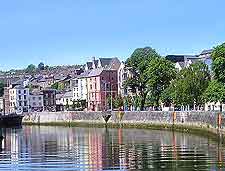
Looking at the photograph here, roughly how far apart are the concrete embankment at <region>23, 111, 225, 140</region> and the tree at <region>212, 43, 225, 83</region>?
5.24m

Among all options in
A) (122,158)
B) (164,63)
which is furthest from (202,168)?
(164,63)

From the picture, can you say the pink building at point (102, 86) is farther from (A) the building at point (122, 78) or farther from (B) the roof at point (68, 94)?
(B) the roof at point (68, 94)

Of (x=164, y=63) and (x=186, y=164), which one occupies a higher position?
(x=164, y=63)

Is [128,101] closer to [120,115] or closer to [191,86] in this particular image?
[120,115]

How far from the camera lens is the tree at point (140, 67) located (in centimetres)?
11375

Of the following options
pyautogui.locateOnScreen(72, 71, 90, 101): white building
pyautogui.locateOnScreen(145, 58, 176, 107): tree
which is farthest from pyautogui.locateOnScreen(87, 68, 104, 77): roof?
pyautogui.locateOnScreen(145, 58, 176, 107): tree

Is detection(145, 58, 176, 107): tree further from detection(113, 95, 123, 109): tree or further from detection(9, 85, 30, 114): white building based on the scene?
detection(9, 85, 30, 114): white building

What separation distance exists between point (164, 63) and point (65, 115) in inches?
1227

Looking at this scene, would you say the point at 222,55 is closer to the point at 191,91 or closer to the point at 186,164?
the point at 191,91

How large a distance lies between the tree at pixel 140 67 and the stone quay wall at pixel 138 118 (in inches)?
324

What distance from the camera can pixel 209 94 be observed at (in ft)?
261

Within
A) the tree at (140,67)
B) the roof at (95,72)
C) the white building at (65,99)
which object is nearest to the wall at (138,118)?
the tree at (140,67)

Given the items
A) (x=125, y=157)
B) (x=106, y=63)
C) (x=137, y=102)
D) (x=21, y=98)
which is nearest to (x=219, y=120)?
(x=125, y=157)

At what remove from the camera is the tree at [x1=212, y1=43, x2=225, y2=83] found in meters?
74.8
